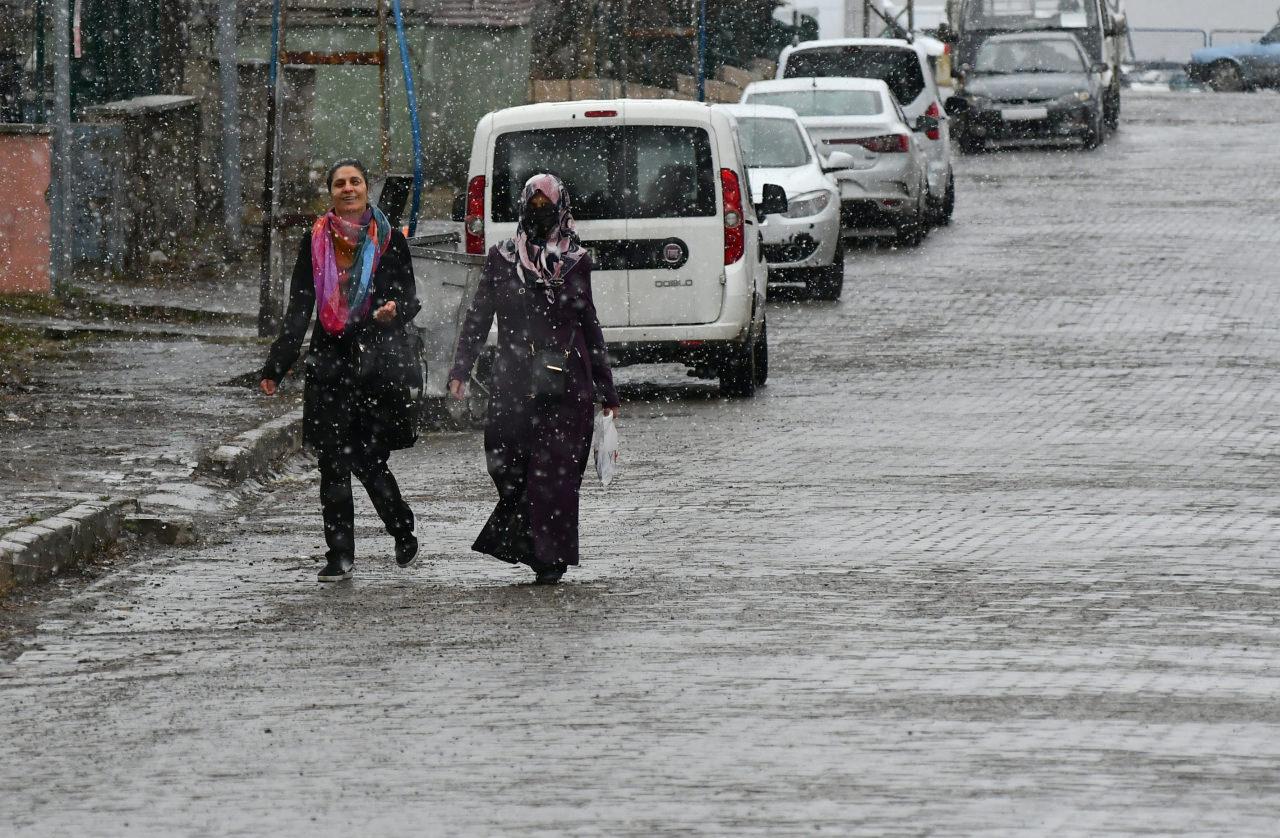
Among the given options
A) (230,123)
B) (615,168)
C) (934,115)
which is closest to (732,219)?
(615,168)

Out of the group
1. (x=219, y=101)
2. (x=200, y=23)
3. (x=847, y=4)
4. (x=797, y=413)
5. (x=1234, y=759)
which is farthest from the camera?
(x=847, y=4)

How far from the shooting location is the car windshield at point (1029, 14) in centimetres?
4538

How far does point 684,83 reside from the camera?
1624 inches

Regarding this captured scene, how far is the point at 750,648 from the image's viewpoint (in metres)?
8.49

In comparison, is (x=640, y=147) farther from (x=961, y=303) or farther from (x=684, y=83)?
(x=684, y=83)

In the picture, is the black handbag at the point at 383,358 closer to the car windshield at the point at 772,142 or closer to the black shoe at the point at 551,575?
the black shoe at the point at 551,575

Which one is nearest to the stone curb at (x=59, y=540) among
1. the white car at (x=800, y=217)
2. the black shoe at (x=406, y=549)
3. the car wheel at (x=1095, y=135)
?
the black shoe at (x=406, y=549)

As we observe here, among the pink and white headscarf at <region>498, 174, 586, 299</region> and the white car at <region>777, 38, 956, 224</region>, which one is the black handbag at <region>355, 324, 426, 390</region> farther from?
the white car at <region>777, 38, 956, 224</region>

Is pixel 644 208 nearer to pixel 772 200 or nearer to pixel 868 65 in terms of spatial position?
pixel 772 200

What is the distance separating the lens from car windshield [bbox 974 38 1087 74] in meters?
39.8

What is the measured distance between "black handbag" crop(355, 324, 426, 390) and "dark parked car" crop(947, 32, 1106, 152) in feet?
97.5

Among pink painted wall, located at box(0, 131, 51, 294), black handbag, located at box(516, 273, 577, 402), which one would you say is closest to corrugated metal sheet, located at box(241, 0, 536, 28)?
pink painted wall, located at box(0, 131, 51, 294)

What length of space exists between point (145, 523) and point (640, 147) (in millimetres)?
5648

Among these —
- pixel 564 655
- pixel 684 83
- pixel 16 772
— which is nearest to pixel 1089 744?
pixel 564 655
